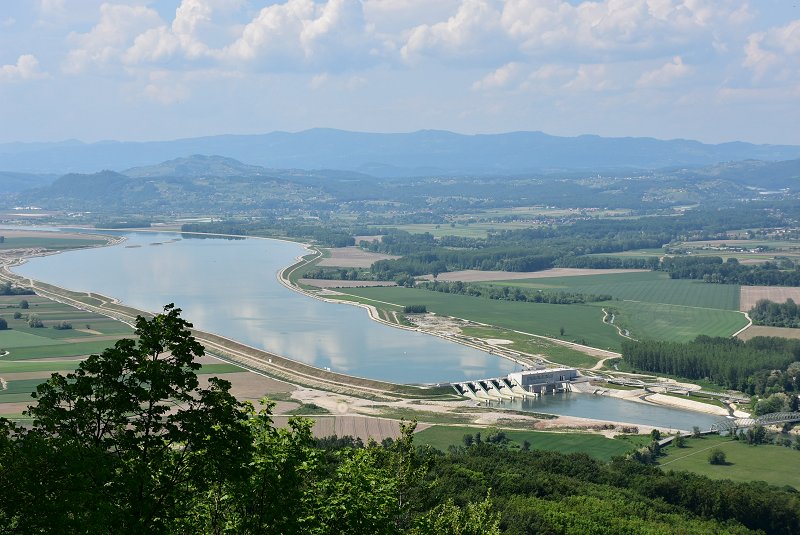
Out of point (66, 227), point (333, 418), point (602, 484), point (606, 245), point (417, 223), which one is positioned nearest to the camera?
point (602, 484)

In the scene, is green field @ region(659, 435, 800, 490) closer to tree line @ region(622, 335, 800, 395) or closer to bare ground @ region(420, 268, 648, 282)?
tree line @ region(622, 335, 800, 395)

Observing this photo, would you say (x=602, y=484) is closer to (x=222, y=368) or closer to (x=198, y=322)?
(x=222, y=368)

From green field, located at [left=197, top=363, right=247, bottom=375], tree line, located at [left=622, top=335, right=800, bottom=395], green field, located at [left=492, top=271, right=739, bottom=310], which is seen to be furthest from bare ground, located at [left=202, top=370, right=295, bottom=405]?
green field, located at [left=492, top=271, right=739, bottom=310]

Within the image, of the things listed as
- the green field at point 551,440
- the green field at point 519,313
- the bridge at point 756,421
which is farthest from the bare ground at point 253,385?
the green field at point 519,313

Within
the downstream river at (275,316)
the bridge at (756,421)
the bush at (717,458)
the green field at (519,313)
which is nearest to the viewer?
the bush at (717,458)

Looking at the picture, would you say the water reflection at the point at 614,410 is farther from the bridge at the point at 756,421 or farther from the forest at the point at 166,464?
the forest at the point at 166,464

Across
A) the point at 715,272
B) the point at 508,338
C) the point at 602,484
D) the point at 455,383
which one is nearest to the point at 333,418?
the point at 455,383

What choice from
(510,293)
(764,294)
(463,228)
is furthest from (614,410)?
(463,228)
